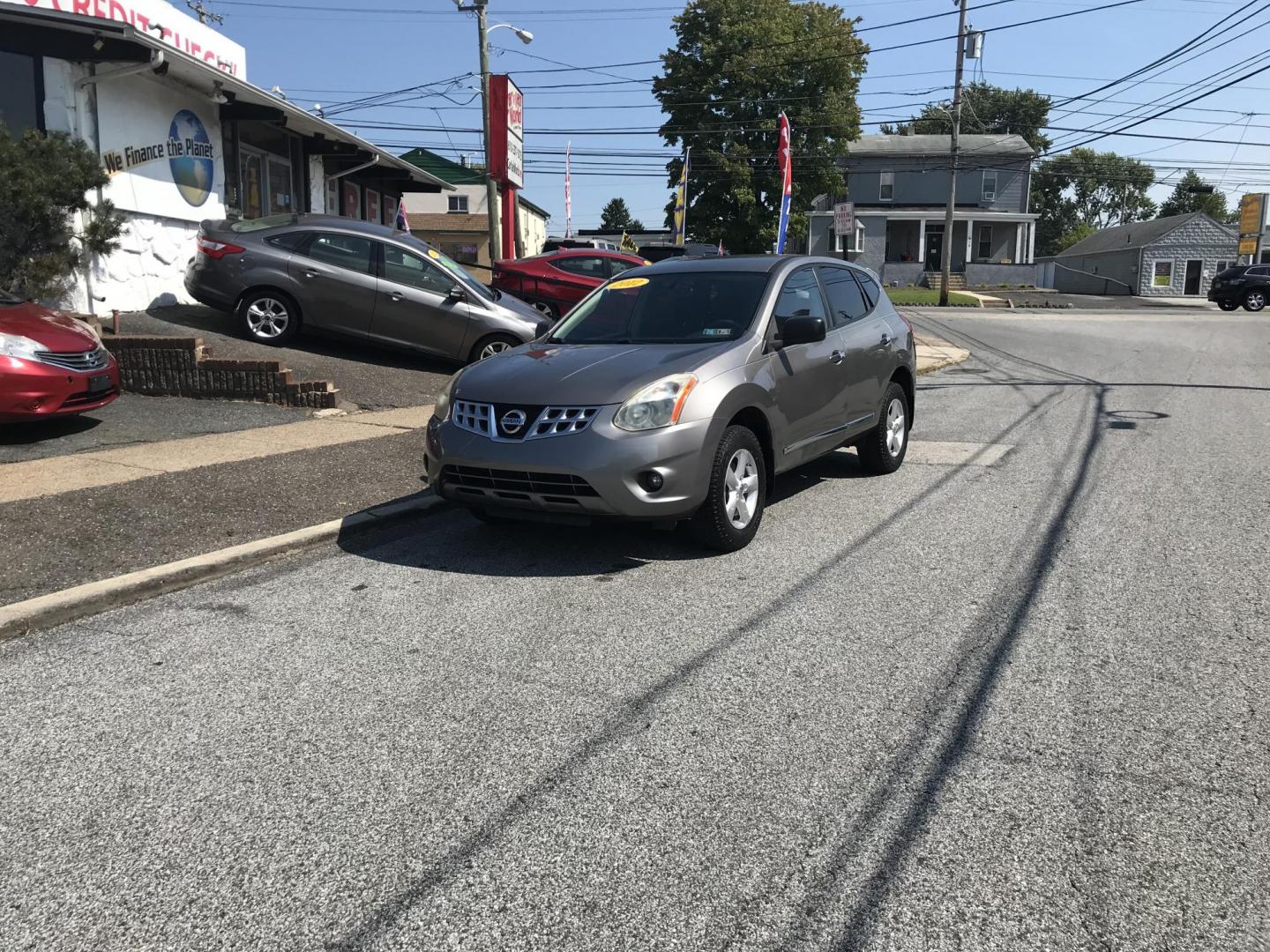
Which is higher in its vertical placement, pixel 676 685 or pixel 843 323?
pixel 843 323

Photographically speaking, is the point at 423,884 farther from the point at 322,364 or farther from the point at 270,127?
the point at 270,127

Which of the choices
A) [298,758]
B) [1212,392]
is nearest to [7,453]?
[298,758]

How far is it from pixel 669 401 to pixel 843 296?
8.80 ft

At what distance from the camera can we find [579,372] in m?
5.80

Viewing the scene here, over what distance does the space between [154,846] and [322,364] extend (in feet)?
33.0

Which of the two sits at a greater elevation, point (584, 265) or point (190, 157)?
point (190, 157)

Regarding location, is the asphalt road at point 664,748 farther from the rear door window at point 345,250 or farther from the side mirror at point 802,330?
the rear door window at point 345,250

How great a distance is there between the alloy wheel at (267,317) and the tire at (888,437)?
7.90 metres

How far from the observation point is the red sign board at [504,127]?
72.0ft

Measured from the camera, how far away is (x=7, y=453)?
27.0 ft

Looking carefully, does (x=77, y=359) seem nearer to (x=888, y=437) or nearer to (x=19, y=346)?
(x=19, y=346)

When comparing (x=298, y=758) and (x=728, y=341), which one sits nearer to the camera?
(x=298, y=758)

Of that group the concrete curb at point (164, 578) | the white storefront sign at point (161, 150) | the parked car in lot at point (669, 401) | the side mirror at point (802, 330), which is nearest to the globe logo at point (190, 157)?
A: the white storefront sign at point (161, 150)

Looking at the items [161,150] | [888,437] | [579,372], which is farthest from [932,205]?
[579,372]
